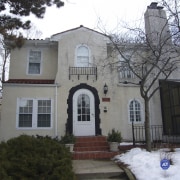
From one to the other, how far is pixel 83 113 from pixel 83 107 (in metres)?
0.34

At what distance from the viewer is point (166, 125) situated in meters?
13.0

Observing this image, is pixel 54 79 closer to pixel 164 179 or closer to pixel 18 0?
pixel 18 0

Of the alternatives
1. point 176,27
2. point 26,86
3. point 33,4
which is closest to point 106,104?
point 26,86

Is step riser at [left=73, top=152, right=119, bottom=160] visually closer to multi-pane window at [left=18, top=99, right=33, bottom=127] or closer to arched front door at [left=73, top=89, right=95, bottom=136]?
A: arched front door at [left=73, top=89, right=95, bottom=136]

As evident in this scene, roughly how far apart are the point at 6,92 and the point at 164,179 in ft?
30.3

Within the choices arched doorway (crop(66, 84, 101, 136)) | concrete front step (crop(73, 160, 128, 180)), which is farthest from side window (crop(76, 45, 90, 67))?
concrete front step (crop(73, 160, 128, 180))

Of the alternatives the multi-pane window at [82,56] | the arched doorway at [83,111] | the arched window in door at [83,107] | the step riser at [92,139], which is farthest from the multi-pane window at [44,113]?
the multi-pane window at [82,56]

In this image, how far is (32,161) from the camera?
5379 mm

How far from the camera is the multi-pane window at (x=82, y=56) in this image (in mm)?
13391

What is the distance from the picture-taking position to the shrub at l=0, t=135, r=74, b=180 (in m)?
5.26

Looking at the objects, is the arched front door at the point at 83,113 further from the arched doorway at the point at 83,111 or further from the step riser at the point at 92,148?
the step riser at the point at 92,148

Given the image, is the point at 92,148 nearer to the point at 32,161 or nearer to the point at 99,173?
the point at 99,173

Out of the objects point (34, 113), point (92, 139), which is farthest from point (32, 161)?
point (34, 113)

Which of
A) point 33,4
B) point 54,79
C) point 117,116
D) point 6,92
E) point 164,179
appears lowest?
point 164,179
